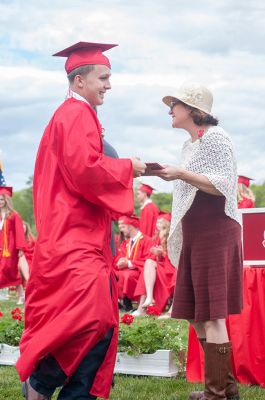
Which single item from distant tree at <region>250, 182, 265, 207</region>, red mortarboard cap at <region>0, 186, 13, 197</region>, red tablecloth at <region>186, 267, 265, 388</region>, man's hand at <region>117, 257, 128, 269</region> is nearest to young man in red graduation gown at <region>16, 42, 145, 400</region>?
red tablecloth at <region>186, 267, 265, 388</region>

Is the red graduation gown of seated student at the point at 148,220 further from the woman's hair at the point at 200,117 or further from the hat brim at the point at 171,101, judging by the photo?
→ the woman's hair at the point at 200,117

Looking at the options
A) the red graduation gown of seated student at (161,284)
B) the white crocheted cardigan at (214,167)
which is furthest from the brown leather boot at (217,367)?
the red graduation gown of seated student at (161,284)

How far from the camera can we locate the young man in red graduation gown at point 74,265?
12.0 ft

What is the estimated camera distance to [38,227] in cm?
392

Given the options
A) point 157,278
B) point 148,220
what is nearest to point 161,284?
point 157,278

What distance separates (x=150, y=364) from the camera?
19.7 feet

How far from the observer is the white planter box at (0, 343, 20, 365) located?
21.4 ft

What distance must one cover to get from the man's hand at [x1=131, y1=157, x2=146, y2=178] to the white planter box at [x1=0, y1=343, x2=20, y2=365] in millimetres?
3043

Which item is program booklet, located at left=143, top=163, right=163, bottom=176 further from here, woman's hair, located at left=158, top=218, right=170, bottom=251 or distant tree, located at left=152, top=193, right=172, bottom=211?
distant tree, located at left=152, top=193, right=172, bottom=211

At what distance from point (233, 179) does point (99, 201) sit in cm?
126

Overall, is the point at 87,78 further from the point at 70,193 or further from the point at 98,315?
the point at 98,315

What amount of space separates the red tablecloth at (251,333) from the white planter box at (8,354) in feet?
5.24

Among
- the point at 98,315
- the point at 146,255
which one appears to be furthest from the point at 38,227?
the point at 146,255

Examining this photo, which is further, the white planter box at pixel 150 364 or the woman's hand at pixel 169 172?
the white planter box at pixel 150 364
